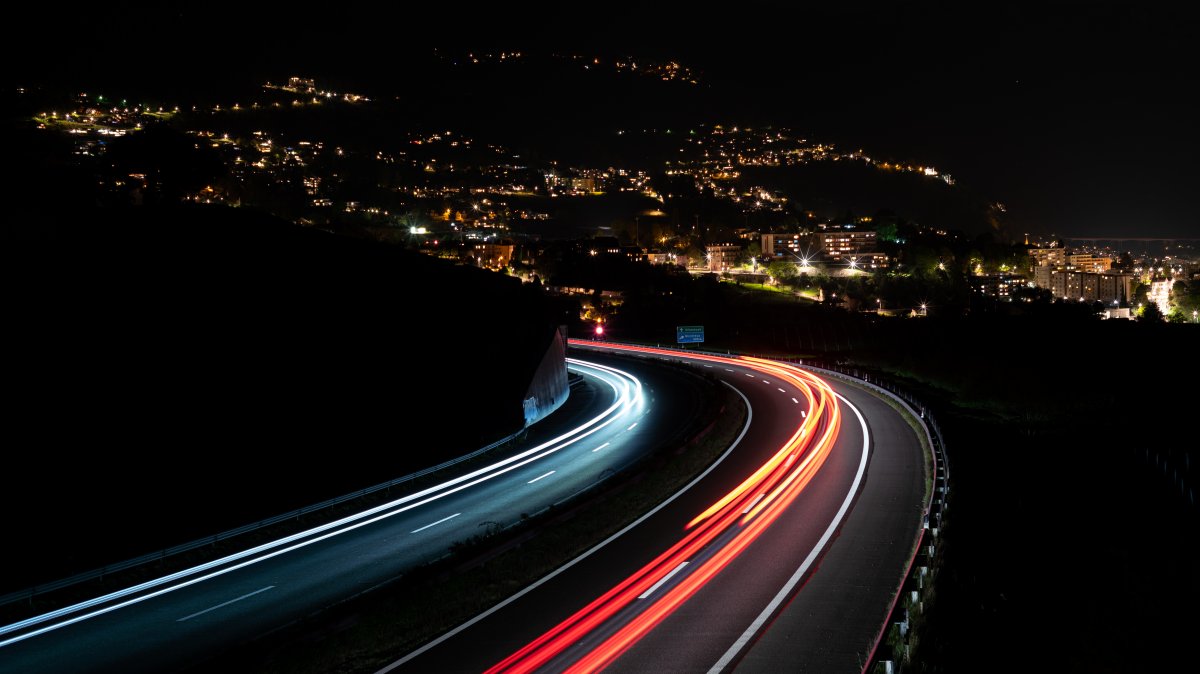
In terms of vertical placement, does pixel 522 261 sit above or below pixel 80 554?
above

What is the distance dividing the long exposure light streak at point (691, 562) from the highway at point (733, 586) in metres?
0.04

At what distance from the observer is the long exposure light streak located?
37.3ft

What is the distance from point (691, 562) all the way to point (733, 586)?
152 centimetres

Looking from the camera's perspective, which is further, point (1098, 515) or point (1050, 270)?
point (1050, 270)

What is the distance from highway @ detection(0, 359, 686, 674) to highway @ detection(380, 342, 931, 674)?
4.30 m

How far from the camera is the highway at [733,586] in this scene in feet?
36.8

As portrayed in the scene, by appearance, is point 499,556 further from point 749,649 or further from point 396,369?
point 396,369

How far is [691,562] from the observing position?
15.3m

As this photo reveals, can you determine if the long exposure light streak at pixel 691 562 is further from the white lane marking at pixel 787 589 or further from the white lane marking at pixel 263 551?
the white lane marking at pixel 263 551

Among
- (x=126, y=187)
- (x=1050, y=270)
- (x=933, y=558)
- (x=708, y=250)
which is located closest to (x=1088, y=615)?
(x=933, y=558)

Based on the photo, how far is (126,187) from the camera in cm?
4575

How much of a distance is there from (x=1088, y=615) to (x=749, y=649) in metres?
8.87

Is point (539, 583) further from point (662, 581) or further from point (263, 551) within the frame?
point (263, 551)

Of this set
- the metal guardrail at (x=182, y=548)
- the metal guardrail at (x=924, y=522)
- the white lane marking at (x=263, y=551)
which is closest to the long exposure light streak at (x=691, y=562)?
the metal guardrail at (x=924, y=522)
